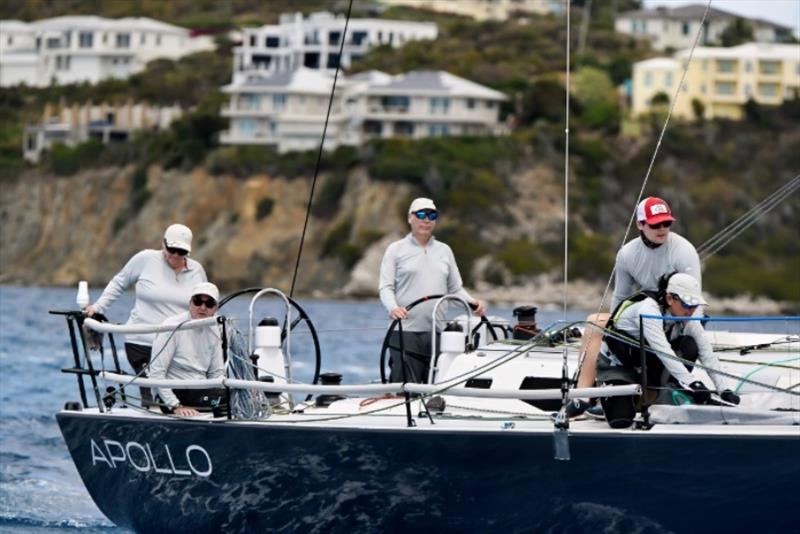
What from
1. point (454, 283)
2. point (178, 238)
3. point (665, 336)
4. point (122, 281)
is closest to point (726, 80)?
point (454, 283)

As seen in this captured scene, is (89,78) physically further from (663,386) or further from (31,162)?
(663,386)

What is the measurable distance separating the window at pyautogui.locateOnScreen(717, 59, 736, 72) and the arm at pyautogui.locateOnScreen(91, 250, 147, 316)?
93866mm

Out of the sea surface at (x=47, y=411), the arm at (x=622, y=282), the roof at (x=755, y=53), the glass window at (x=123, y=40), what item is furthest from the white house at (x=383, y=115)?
the arm at (x=622, y=282)

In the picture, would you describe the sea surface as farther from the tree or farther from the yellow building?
the tree

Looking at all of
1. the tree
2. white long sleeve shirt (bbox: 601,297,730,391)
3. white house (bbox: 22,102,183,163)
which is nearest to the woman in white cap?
white long sleeve shirt (bbox: 601,297,730,391)

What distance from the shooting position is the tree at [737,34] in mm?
117500

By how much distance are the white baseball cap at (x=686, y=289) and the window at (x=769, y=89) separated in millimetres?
94440

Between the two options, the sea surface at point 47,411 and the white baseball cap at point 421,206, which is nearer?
the white baseball cap at point 421,206

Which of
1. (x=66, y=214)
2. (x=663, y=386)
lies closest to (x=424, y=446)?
(x=663, y=386)

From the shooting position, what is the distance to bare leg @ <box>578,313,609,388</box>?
392 inches

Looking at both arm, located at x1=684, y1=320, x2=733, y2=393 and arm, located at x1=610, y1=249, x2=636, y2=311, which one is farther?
arm, located at x1=610, y1=249, x2=636, y2=311

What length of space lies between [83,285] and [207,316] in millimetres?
1100

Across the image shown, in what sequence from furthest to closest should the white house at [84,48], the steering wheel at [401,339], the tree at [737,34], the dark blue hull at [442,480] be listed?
the white house at [84,48] < the tree at [737,34] < the steering wheel at [401,339] < the dark blue hull at [442,480]

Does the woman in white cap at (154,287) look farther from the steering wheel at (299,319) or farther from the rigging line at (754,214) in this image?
the rigging line at (754,214)
